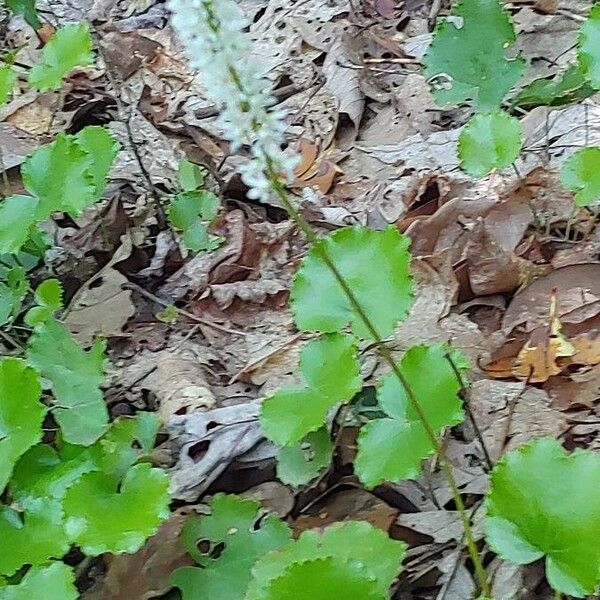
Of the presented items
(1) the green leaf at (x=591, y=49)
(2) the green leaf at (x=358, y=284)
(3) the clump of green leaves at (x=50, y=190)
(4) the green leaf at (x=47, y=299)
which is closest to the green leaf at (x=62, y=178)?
(3) the clump of green leaves at (x=50, y=190)

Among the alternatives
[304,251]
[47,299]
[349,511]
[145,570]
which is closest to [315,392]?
[349,511]

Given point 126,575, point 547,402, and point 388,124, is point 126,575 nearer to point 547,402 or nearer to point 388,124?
point 547,402

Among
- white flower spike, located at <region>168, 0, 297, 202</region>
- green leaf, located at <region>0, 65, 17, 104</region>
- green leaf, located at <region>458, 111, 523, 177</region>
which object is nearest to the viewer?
white flower spike, located at <region>168, 0, 297, 202</region>

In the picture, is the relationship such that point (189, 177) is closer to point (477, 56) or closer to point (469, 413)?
point (477, 56)

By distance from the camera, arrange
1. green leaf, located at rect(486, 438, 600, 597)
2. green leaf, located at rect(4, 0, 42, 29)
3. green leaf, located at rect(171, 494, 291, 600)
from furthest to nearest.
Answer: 1. green leaf, located at rect(4, 0, 42, 29)
2. green leaf, located at rect(171, 494, 291, 600)
3. green leaf, located at rect(486, 438, 600, 597)

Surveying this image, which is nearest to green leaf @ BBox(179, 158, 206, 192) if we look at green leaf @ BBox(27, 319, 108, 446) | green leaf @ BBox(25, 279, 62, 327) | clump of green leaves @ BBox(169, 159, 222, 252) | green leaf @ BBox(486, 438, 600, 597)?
clump of green leaves @ BBox(169, 159, 222, 252)

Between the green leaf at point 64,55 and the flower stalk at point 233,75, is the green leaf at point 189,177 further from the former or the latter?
the flower stalk at point 233,75

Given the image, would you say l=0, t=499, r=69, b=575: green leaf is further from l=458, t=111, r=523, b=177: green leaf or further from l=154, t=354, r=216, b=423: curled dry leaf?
l=458, t=111, r=523, b=177: green leaf
